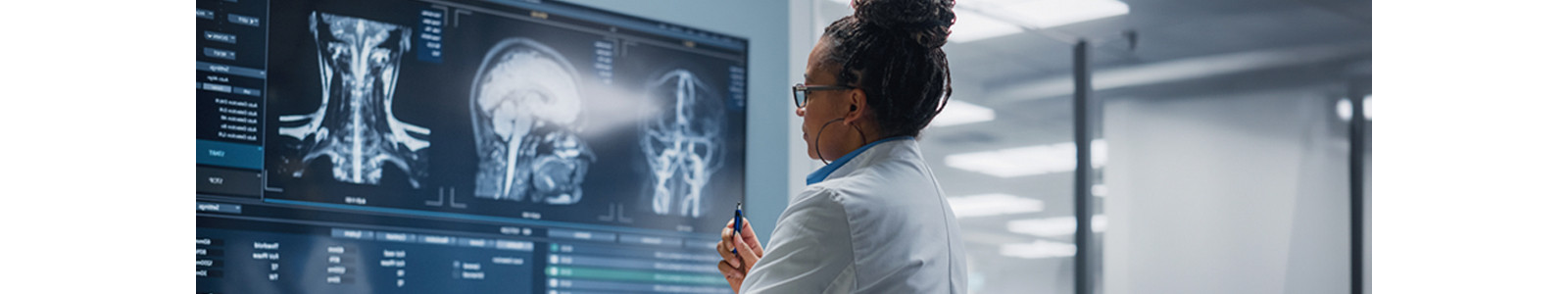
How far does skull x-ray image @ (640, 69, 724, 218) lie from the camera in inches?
115

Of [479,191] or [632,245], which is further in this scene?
[632,245]

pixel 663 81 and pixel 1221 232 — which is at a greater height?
pixel 663 81

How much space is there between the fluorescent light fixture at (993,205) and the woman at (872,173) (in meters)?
1.61

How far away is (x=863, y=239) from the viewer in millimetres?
1406

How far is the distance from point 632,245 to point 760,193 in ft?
1.32

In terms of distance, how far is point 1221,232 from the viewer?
281cm

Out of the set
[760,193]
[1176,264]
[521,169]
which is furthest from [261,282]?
[1176,264]

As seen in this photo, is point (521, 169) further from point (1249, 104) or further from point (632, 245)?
point (1249, 104)

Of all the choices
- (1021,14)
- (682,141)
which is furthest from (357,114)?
(1021,14)

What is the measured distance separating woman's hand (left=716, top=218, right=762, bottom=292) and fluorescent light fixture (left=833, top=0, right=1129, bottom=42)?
146 centimetres

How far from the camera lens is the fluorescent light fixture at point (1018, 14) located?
303 cm

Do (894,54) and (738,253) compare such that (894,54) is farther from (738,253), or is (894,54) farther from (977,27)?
(977,27)
